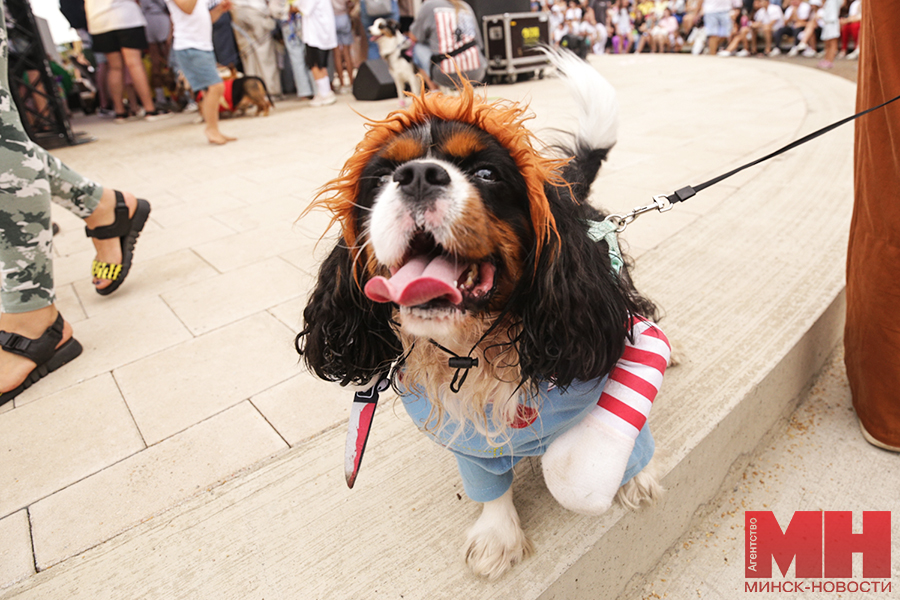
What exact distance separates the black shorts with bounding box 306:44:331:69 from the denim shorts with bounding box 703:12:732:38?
1257 centimetres

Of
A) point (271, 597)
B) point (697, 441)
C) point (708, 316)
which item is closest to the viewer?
point (271, 597)

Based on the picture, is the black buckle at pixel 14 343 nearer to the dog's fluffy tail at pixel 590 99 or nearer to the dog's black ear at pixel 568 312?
the dog's black ear at pixel 568 312

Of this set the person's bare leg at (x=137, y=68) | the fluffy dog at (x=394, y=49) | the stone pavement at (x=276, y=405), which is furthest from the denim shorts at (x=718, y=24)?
the person's bare leg at (x=137, y=68)

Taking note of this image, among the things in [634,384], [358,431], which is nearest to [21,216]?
[358,431]

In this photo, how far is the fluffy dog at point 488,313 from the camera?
1126mm

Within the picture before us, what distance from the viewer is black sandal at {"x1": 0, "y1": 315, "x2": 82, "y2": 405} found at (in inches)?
94.4

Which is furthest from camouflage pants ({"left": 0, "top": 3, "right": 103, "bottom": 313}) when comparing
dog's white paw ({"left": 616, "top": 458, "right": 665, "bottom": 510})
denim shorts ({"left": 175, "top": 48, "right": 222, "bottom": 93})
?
denim shorts ({"left": 175, "top": 48, "right": 222, "bottom": 93})

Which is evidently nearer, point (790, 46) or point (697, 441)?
point (697, 441)

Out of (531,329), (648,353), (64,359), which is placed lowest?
(64,359)

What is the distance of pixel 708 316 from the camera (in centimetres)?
248

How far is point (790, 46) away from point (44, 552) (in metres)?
20.2

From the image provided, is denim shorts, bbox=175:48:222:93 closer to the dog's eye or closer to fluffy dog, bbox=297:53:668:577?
fluffy dog, bbox=297:53:668:577

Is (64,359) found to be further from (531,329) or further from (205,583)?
(531,329)

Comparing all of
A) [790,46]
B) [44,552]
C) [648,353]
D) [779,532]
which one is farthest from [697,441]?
[790,46]
